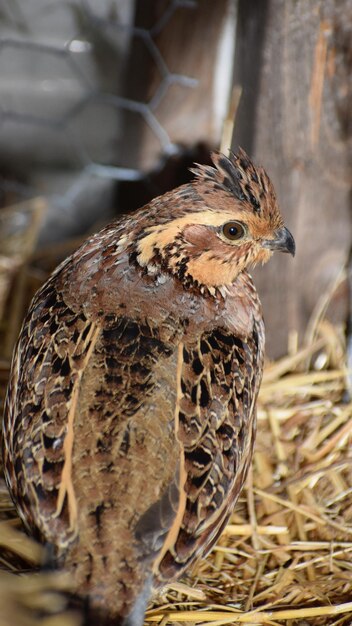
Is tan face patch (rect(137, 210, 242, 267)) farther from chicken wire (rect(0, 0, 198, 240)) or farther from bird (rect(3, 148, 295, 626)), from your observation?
chicken wire (rect(0, 0, 198, 240))

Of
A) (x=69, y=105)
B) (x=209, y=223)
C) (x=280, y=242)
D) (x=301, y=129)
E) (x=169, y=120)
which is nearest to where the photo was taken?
(x=209, y=223)

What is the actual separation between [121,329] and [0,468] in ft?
2.74

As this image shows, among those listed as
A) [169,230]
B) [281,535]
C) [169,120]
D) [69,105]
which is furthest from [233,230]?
[69,105]

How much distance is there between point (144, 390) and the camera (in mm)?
2008

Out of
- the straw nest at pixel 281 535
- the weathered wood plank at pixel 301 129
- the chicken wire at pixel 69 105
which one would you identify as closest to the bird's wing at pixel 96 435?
the straw nest at pixel 281 535

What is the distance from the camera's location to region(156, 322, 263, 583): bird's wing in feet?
6.40

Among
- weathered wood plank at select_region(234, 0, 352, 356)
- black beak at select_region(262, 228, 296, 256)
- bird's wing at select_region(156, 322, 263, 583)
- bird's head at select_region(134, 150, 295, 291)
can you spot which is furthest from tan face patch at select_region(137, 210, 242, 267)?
weathered wood plank at select_region(234, 0, 352, 356)

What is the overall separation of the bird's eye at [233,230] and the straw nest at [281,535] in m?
0.87

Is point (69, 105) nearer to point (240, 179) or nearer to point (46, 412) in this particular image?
point (240, 179)

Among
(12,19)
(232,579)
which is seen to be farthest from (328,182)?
(12,19)

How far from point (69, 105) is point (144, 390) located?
241cm

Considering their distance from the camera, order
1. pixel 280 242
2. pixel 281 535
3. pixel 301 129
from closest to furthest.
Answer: pixel 280 242
pixel 281 535
pixel 301 129

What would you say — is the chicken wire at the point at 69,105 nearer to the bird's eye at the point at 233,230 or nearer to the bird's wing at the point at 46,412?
the bird's eye at the point at 233,230

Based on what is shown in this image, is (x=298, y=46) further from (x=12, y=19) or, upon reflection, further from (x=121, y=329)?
(x=12, y=19)
